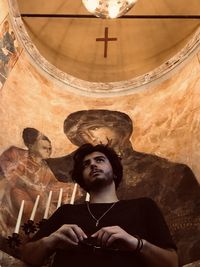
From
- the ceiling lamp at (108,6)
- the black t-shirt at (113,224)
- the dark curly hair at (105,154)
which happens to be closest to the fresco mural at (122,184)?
the ceiling lamp at (108,6)

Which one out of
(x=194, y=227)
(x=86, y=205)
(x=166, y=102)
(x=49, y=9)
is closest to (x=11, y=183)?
(x=194, y=227)

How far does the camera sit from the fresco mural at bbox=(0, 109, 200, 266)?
6246mm

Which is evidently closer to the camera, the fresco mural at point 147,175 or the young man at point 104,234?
the young man at point 104,234

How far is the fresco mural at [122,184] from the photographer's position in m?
6.25

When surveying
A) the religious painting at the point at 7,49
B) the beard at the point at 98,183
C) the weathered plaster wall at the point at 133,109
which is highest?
the religious painting at the point at 7,49

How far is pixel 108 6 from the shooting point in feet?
23.7

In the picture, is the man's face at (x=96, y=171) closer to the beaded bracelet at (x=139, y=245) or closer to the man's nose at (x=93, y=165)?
the man's nose at (x=93, y=165)

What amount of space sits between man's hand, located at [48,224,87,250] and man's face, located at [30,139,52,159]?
14.7 ft

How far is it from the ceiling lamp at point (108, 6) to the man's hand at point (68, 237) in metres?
5.00

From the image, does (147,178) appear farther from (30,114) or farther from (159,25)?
(159,25)

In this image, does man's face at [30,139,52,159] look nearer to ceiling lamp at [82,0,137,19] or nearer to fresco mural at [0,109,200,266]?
fresco mural at [0,109,200,266]

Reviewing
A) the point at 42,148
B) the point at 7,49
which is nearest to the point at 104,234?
the point at 42,148

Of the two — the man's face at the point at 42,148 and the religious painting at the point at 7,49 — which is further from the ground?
the religious painting at the point at 7,49

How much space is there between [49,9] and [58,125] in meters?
2.61
